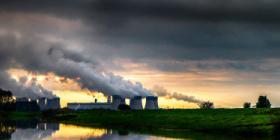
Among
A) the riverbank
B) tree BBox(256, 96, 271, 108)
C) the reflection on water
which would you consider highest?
tree BBox(256, 96, 271, 108)

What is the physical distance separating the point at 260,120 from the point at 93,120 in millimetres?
70842

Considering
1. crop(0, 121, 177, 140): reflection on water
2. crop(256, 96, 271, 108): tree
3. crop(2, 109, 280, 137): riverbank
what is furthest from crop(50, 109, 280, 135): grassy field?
crop(256, 96, 271, 108): tree

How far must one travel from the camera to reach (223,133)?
89000mm

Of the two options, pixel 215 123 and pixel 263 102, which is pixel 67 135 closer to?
pixel 215 123

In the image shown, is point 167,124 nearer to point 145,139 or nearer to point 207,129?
point 207,129

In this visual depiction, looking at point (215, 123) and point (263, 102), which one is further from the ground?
point (263, 102)

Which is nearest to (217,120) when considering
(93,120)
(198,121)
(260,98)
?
(198,121)

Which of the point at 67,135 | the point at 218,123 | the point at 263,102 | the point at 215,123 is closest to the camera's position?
the point at 67,135

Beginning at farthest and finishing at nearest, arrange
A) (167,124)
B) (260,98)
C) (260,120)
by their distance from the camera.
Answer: (260,98)
(167,124)
(260,120)

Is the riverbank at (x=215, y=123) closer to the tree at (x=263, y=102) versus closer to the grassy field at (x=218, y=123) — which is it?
the grassy field at (x=218, y=123)

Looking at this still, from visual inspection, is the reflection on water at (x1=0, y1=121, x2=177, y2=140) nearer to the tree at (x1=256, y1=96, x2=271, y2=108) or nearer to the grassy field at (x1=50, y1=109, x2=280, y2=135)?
the grassy field at (x1=50, y1=109, x2=280, y2=135)

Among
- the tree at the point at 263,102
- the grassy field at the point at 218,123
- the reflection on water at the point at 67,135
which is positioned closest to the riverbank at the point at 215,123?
the grassy field at the point at 218,123

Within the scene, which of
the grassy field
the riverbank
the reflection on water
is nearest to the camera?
the reflection on water

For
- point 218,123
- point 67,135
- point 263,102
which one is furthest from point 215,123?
point 263,102
